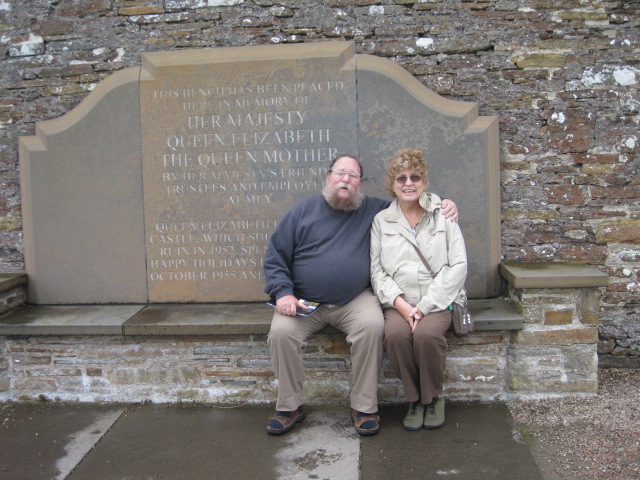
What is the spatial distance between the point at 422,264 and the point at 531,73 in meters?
1.68

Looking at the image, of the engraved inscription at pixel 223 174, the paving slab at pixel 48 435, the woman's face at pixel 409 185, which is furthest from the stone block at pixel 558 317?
the paving slab at pixel 48 435

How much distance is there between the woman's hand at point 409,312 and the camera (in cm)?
263

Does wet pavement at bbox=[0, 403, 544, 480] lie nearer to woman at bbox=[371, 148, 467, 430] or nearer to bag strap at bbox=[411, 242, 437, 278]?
woman at bbox=[371, 148, 467, 430]

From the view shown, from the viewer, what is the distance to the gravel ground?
2.25 meters

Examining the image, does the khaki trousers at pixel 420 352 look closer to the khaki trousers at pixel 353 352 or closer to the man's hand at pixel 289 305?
the khaki trousers at pixel 353 352

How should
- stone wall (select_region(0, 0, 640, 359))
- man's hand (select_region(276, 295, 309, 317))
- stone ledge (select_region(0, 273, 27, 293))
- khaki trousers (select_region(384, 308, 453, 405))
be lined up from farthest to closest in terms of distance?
stone wall (select_region(0, 0, 640, 359)) < stone ledge (select_region(0, 273, 27, 293)) < man's hand (select_region(276, 295, 309, 317)) < khaki trousers (select_region(384, 308, 453, 405))

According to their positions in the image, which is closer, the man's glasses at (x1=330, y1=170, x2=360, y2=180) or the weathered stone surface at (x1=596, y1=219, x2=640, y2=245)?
the man's glasses at (x1=330, y1=170, x2=360, y2=180)

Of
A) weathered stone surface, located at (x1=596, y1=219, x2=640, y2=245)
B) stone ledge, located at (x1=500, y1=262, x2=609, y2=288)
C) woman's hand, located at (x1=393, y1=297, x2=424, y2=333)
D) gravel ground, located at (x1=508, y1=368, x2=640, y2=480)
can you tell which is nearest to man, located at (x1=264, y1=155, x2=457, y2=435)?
woman's hand, located at (x1=393, y1=297, x2=424, y2=333)

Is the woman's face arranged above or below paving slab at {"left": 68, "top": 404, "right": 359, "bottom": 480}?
above

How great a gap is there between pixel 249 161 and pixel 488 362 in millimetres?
1956

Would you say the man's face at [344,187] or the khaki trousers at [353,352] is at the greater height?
the man's face at [344,187]

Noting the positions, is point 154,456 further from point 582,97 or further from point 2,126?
point 582,97

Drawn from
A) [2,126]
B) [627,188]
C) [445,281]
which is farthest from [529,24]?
[2,126]

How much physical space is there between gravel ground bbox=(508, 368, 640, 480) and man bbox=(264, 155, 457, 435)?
79 cm
